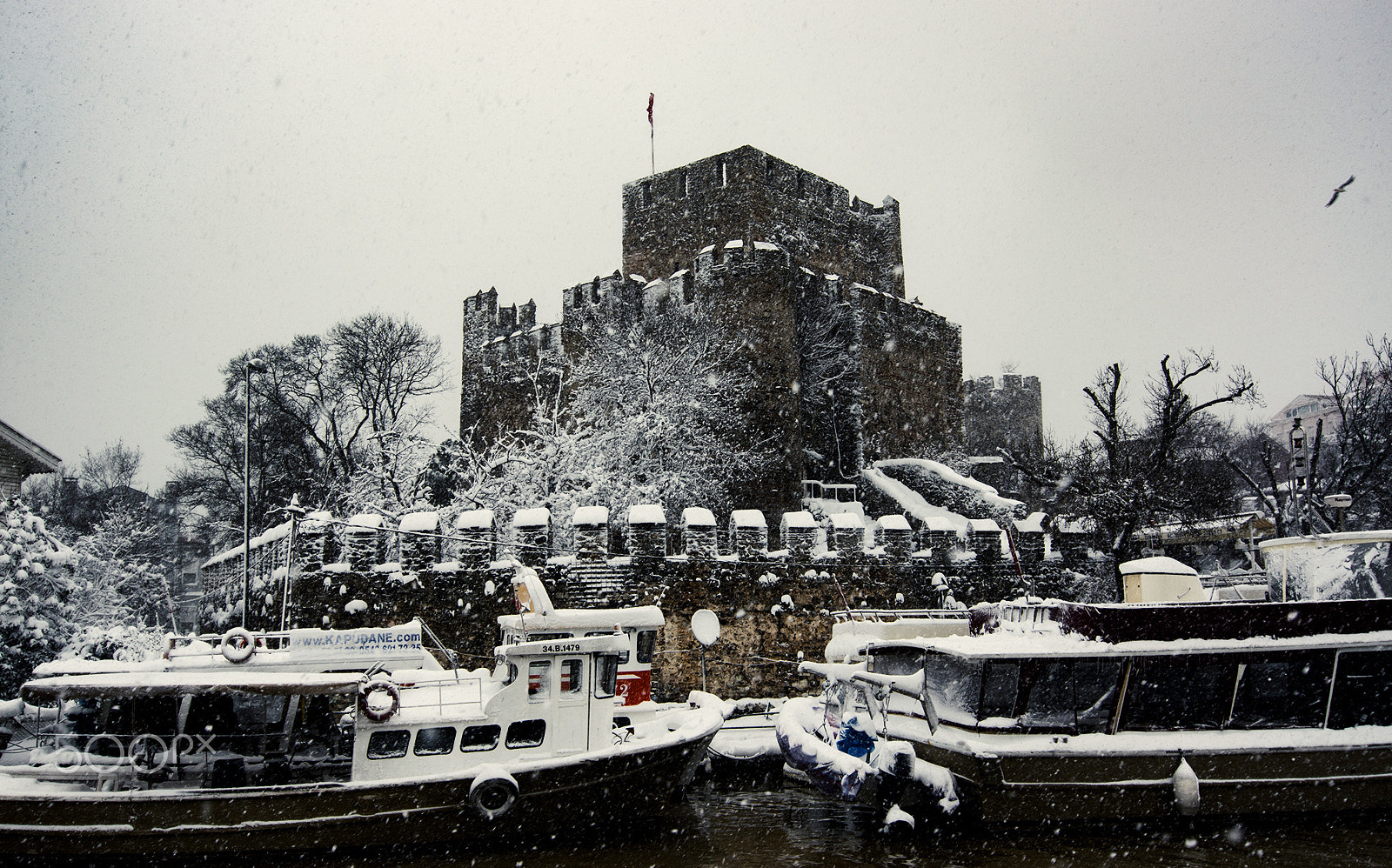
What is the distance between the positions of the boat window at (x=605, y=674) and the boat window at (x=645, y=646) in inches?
74.4

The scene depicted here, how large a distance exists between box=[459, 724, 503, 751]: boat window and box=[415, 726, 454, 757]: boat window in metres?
0.12

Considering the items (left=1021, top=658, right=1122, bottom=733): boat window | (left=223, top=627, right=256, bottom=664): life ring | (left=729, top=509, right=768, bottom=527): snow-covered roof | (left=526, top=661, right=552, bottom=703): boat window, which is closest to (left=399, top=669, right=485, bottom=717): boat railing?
(left=526, top=661, right=552, bottom=703): boat window

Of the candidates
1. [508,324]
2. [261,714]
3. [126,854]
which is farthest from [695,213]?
[126,854]

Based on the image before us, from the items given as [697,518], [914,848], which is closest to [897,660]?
[914,848]

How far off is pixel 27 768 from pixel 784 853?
23.8ft

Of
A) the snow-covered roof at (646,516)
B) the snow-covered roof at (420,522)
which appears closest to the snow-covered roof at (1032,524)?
the snow-covered roof at (646,516)

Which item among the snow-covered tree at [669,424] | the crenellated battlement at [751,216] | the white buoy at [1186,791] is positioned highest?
the crenellated battlement at [751,216]

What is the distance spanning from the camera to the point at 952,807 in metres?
9.33

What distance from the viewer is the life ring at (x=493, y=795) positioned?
9.23 metres

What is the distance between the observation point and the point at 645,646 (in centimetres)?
1234

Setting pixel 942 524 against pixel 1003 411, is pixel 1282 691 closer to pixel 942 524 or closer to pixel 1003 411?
pixel 942 524

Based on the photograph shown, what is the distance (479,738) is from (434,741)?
0.44 meters

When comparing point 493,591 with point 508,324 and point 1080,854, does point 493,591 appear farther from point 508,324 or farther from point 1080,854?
point 508,324

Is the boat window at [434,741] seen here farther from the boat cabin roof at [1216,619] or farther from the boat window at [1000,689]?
the boat cabin roof at [1216,619]
